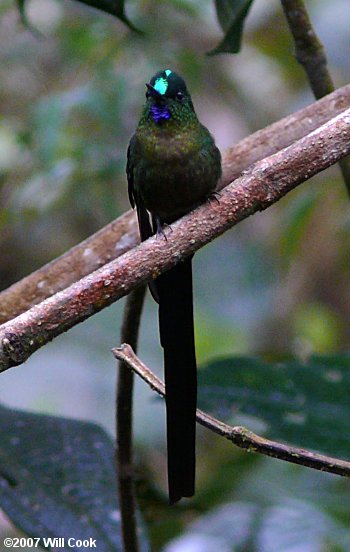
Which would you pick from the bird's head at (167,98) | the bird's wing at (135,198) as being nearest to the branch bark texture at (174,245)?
the bird's wing at (135,198)

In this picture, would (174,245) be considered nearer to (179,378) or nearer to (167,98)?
(179,378)

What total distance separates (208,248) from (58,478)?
216cm

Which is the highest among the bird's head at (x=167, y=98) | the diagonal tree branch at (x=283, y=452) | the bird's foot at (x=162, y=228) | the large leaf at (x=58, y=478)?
the bird's head at (x=167, y=98)

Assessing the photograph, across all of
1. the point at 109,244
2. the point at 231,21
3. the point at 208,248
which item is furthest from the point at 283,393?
the point at 208,248

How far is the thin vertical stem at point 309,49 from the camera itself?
2189 mm

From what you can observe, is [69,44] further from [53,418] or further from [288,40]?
[53,418]

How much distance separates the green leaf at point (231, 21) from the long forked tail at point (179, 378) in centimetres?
49

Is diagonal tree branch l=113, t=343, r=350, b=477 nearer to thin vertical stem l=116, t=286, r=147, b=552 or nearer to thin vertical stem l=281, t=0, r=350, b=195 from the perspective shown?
thin vertical stem l=116, t=286, r=147, b=552

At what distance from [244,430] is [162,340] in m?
0.56

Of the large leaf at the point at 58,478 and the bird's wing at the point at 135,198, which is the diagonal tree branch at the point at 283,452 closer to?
the large leaf at the point at 58,478

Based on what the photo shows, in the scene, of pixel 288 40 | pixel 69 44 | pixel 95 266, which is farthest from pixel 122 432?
pixel 288 40

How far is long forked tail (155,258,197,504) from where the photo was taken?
196 cm

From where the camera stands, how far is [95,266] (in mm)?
2260

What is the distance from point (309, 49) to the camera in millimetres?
2244
